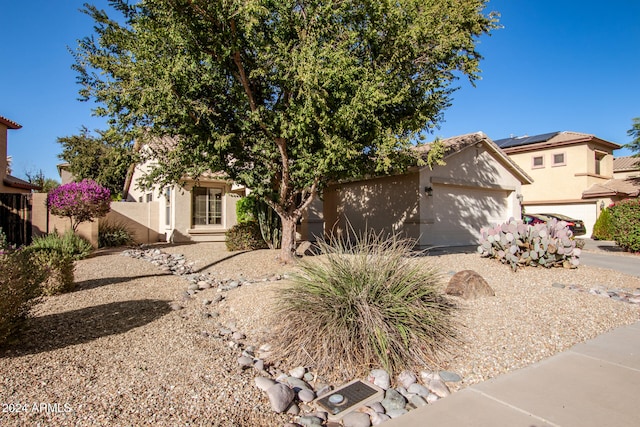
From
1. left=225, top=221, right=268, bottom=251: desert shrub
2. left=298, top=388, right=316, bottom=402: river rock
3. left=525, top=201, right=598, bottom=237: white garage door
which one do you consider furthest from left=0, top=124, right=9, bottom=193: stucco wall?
left=525, top=201, right=598, bottom=237: white garage door

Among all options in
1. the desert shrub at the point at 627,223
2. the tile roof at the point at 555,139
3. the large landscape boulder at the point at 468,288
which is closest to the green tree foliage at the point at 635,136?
the tile roof at the point at 555,139

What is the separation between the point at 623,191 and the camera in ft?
72.9

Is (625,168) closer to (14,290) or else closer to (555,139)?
(555,139)

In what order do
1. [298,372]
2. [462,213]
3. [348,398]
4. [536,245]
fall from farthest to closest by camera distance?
[462,213] < [536,245] < [298,372] < [348,398]

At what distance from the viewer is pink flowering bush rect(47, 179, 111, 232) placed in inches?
473

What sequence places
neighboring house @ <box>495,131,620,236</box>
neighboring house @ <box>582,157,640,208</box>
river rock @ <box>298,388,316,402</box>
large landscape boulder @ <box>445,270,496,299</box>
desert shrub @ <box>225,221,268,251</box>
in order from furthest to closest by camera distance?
neighboring house @ <box>495,131,620,236</box> → neighboring house @ <box>582,157,640,208</box> → desert shrub @ <box>225,221,268,251</box> → large landscape boulder @ <box>445,270,496,299</box> → river rock @ <box>298,388,316,402</box>

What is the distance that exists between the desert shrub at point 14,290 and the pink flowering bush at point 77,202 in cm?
791

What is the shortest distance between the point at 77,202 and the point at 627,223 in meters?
18.9

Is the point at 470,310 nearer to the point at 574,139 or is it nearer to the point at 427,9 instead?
the point at 427,9

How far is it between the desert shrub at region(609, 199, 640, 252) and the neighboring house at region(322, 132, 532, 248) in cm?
412

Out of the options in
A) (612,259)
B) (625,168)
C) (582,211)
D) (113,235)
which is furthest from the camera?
(625,168)

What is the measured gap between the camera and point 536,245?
29.3ft

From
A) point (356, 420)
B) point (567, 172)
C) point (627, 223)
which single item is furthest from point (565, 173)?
point (356, 420)

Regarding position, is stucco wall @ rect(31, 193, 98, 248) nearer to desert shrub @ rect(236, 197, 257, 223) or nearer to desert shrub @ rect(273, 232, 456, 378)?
desert shrub @ rect(236, 197, 257, 223)
